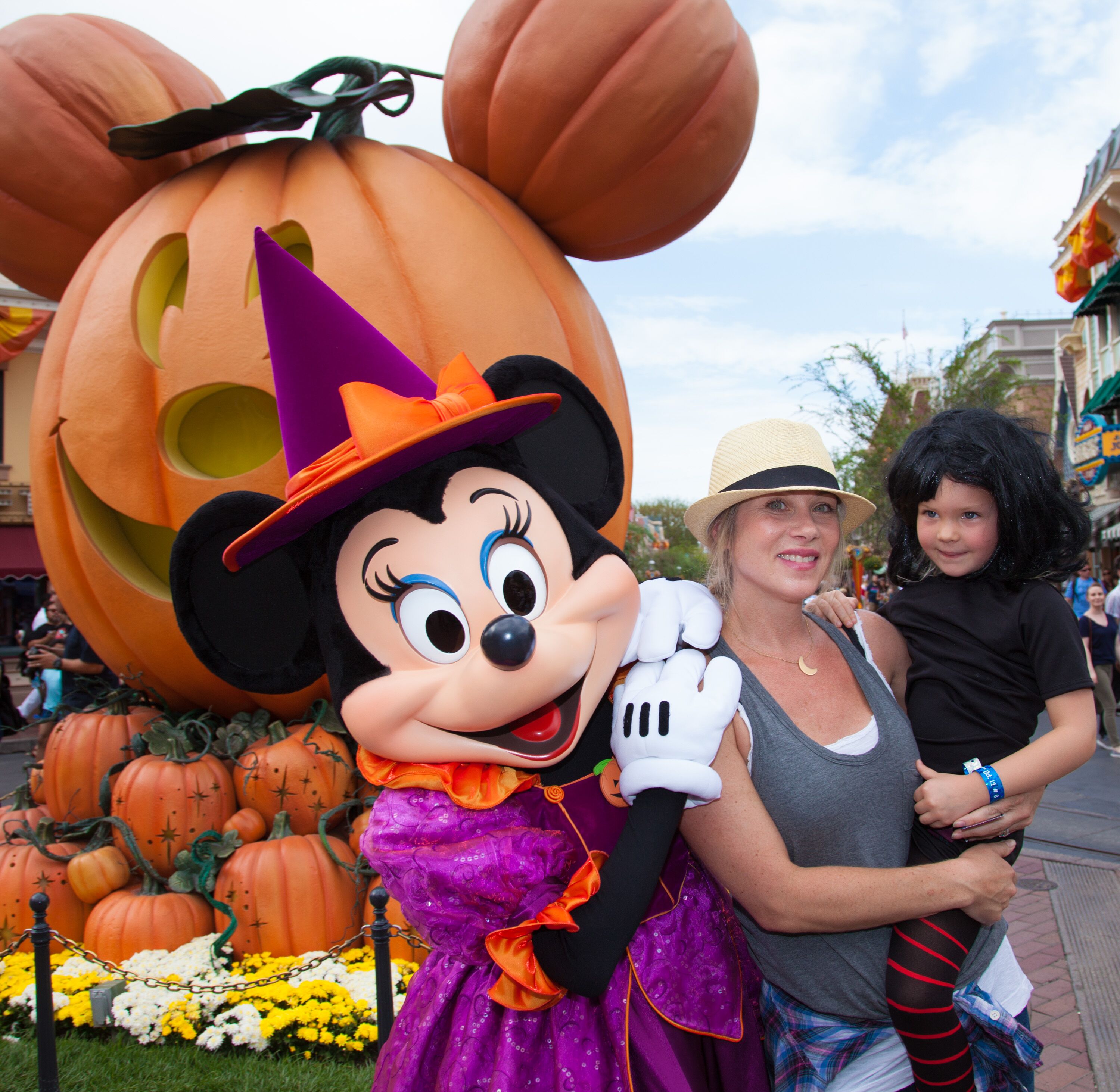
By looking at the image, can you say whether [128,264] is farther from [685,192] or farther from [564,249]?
[685,192]

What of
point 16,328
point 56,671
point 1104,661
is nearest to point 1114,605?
point 1104,661

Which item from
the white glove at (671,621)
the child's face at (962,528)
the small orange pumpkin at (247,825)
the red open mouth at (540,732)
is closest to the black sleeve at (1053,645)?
the child's face at (962,528)

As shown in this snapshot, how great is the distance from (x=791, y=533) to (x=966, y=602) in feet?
1.74

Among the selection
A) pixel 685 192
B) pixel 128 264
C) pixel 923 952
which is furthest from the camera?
pixel 685 192

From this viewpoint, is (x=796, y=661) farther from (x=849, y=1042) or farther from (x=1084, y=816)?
(x=1084, y=816)

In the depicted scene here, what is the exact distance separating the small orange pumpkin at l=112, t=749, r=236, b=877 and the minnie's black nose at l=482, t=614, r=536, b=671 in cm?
228

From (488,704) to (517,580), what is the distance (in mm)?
224

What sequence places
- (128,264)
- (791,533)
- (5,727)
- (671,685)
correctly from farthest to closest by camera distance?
(5,727) → (128,264) → (791,533) → (671,685)

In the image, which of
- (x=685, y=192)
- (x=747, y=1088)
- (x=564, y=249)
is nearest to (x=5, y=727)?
(x=564, y=249)

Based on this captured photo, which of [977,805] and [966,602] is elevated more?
[966,602]

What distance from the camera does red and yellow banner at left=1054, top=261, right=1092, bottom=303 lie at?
74.5ft

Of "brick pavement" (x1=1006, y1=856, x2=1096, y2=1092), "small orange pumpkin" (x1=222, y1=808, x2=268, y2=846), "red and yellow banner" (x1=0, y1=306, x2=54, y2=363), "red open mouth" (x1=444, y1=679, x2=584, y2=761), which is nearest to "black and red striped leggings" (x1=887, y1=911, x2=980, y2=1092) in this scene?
"red open mouth" (x1=444, y1=679, x2=584, y2=761)

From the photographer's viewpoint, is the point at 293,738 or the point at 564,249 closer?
the point at 293,738

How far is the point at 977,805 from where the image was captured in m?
1.59
